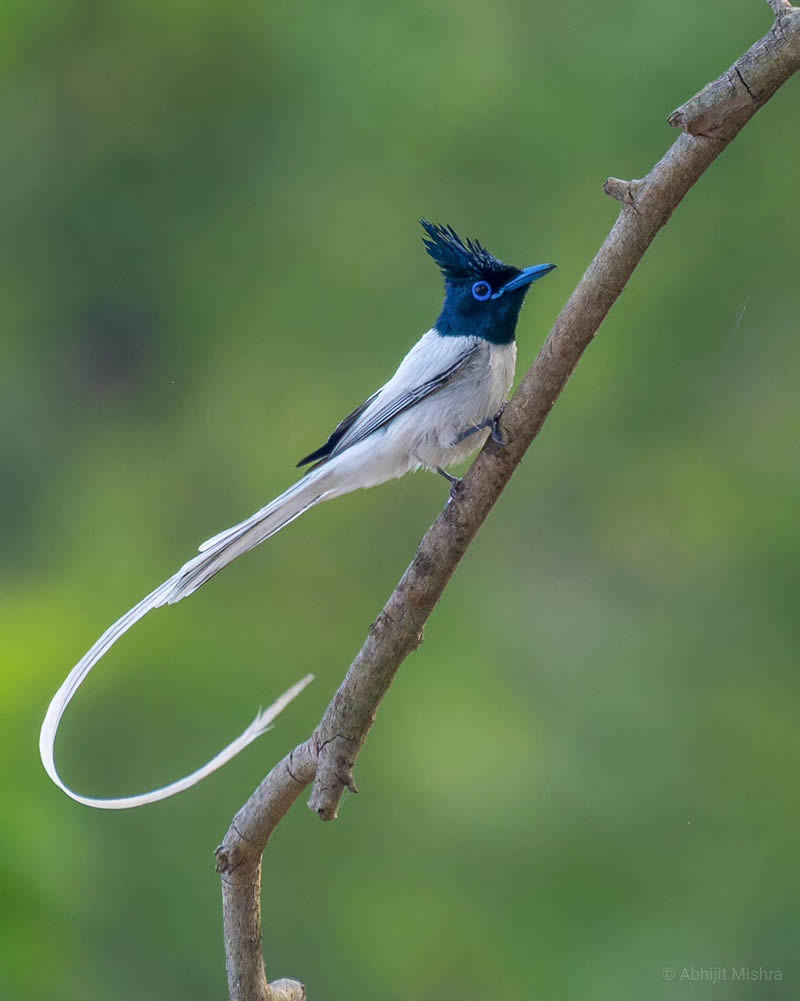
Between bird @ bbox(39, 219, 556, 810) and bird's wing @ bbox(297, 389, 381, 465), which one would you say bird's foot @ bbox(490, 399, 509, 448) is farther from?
bird's wing @ bbox(297, 389, 381, 465)

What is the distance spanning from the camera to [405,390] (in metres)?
1.51

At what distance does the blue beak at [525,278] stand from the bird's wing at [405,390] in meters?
0.07

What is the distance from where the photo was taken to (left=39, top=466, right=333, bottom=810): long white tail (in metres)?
1.20

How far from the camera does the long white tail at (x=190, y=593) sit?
3.93 feet

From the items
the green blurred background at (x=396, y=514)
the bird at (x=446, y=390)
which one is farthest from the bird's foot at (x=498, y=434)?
the green blurred background at (x=396, y=514)

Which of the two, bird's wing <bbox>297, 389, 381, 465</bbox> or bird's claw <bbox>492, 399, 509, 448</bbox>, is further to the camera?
bird's wing <bbox>297, 389, 381, 465</bbox>

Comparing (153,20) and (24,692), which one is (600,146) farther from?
(24,692)

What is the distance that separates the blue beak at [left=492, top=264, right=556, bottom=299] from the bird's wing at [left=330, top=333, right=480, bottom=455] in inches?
2.9

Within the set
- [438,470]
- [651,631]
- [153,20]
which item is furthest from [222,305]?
[438,470]

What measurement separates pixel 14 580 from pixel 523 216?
1.50m

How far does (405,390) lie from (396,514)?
1341 millimetres

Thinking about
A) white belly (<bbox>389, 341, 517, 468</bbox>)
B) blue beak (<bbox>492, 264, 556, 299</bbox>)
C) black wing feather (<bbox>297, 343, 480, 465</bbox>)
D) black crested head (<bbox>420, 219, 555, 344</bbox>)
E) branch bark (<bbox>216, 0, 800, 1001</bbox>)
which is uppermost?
black crested head (<bbox>420, 219, 555, 344</bbox>)

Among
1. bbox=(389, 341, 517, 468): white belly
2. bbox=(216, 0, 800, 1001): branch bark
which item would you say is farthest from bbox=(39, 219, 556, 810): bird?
bbox=(216, 0, 800, 1001): branch bark

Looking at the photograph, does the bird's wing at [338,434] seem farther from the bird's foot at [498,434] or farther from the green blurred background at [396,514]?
the green blurred background at [396,514]
